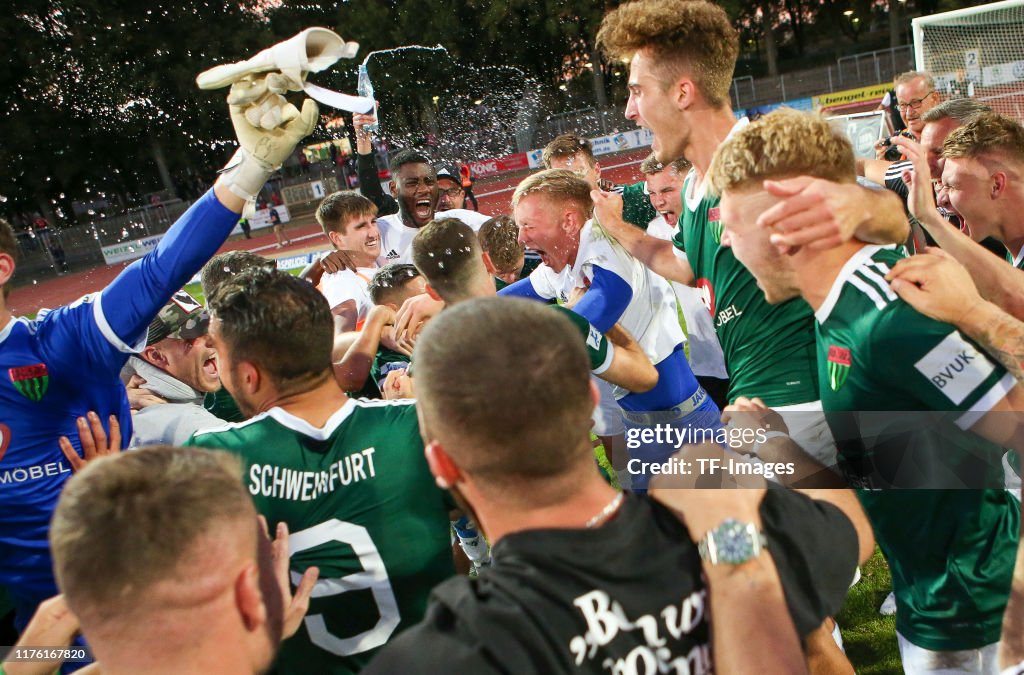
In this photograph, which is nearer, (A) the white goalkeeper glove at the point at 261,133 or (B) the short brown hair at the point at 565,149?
(A) the white goalkeeper glove at the point at 261,133

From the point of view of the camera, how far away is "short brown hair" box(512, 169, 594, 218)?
157 inches

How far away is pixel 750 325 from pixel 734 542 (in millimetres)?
1747

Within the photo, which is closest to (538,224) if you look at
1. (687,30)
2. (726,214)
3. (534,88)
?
(687,30)

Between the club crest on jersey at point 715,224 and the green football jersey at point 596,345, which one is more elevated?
the club crest on jersey at point 715,224

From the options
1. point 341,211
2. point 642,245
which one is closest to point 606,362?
point 642,245

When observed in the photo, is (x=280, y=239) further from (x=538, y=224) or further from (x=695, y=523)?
(x=695, y=523)

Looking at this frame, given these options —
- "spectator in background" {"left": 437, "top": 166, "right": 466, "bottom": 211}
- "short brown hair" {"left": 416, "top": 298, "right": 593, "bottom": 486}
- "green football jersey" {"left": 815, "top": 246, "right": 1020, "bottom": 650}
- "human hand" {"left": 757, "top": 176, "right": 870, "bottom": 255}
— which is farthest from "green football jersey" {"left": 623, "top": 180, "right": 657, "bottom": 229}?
"short brown hair" {"left": 416, "top": 298, "right": 593, "bottom": 486}

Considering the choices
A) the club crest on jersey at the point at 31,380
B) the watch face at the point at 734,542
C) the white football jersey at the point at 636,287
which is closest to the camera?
the watch face at the point at 734,542

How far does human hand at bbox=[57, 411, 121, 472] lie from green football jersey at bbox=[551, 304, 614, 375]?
6.68 feet

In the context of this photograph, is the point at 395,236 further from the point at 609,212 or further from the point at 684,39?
the point at 684,39

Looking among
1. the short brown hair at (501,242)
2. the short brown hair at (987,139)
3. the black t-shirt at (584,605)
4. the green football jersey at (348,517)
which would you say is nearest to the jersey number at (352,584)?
the green football jersey at (348,517)

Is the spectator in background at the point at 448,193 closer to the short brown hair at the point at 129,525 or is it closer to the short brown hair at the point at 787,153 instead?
the short brown hair at the point at 787,153

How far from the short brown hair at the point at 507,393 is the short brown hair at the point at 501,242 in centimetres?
333

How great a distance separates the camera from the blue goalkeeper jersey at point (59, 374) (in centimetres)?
283
